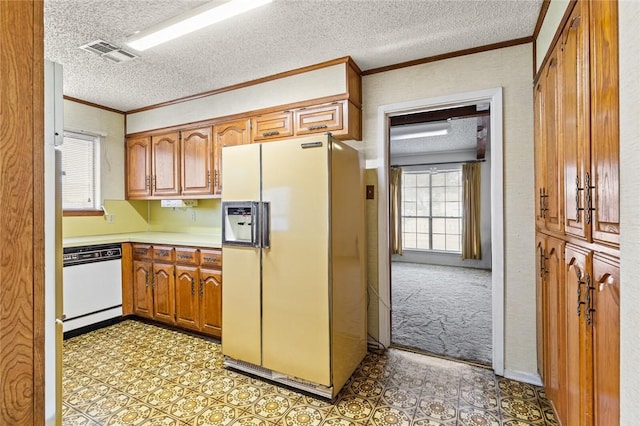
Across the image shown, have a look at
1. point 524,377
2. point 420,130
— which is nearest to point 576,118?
point 524,377

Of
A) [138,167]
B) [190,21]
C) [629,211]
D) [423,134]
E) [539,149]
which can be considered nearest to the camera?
[629,211]

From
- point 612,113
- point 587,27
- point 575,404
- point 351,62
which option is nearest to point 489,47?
point 351,62

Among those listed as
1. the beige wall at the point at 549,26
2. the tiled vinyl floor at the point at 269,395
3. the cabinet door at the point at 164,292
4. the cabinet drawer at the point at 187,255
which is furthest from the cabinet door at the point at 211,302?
the beige wall at the point at 549,26

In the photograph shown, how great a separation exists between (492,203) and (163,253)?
3192 mm

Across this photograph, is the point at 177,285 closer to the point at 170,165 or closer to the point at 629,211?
the point at 170,165

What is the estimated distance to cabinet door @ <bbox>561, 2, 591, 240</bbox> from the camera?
1.21m

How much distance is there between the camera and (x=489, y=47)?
243 centimetres

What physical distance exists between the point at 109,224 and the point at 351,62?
3.48 metres

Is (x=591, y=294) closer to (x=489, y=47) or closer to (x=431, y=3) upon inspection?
(x=431, y=3)

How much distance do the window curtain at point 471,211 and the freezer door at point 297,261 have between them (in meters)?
5.53

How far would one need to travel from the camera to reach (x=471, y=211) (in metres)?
6.68

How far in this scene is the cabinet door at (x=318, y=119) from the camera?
2656 millimetres

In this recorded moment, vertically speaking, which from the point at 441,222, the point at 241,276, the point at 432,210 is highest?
the point at 432,210

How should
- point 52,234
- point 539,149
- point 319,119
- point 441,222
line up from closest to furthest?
1. point 52,234
2. point 539,149
3. point 319,119
4. point 441,222
